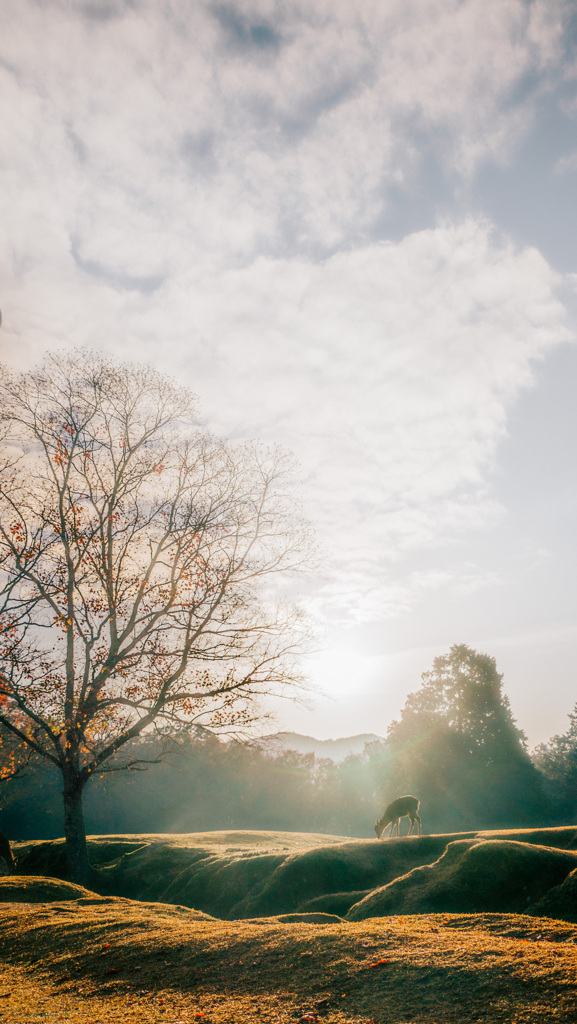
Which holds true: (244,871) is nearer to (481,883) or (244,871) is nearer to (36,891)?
(36,891)

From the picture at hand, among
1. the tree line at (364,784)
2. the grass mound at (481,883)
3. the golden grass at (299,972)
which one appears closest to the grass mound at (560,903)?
the grass mound at (481,883)

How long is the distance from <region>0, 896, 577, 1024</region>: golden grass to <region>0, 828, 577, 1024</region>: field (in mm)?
Answer: 32

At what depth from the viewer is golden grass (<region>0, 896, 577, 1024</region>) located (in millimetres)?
5621

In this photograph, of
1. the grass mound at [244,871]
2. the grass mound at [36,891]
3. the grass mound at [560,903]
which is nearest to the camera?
the grass mound at [560,903]

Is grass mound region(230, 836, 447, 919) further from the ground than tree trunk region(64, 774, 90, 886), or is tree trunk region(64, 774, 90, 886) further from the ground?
tree trunk region(64, 774, 90, 886)

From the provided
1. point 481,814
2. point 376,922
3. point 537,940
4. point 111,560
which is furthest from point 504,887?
point 481,814

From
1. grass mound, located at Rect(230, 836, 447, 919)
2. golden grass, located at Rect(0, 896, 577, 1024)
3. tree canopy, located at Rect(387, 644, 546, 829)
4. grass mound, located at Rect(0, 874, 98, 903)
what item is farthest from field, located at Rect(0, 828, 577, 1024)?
tree canopy, located at Rect(387, 644, 546, 829)

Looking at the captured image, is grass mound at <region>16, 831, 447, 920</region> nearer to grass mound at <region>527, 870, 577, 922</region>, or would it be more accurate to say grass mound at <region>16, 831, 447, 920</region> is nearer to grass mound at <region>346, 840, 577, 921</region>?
grass mound at <region>346, 840, 577, 921</region>

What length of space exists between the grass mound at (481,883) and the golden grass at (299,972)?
142 inches

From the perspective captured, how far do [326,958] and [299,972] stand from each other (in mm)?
636

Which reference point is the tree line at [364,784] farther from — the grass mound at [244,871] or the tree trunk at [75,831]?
the tree trunk at [75,831]

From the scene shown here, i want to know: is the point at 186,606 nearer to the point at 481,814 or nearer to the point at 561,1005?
the point at 561,1005

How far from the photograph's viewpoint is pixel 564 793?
6131cm

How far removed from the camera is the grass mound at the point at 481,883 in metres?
12.6
